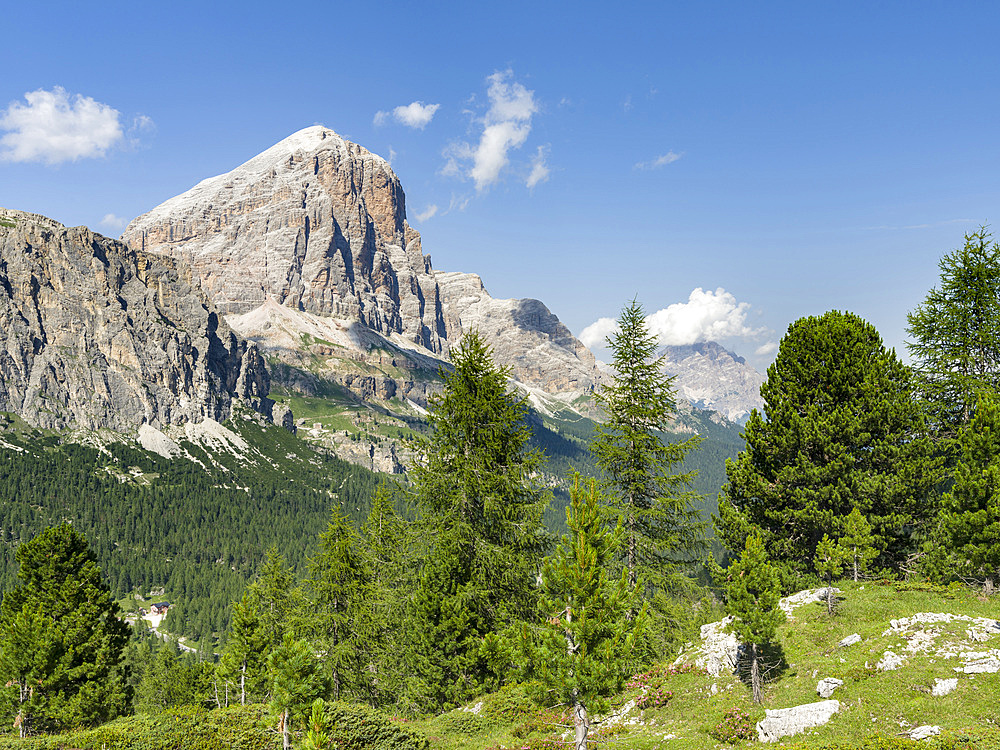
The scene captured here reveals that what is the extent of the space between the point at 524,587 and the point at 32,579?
31.3m

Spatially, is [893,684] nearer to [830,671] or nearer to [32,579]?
[830,671]

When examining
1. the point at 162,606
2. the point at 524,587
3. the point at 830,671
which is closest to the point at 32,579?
the point at 524,587

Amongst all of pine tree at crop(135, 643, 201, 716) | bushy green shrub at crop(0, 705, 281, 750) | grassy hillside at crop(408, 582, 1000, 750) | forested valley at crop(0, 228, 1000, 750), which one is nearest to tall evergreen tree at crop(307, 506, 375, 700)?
forested valley at crop(0, 228, 1000, 750)

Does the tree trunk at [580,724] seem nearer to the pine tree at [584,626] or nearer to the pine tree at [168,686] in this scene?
the pine tree at [584,626]

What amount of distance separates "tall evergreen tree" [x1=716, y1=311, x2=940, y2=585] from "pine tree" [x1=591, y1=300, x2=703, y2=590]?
21.8 feet

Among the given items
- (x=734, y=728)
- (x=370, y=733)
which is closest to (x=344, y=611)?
(x=370, y=733)

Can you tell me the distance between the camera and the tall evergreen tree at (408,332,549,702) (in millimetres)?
21688

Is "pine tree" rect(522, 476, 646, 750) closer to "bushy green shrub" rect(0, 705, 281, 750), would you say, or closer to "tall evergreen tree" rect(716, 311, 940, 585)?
"bushy green shrub" rect(0, 705, 281, 750)

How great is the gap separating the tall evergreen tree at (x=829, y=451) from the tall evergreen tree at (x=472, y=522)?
47.0 ft

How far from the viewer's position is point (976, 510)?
22125mm

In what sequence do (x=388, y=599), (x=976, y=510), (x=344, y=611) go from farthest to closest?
(x=344, y=611) → (x=388, y=599) → (x=976, y=510)

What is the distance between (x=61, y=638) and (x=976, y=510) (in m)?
47.2

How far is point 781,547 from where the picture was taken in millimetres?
29453

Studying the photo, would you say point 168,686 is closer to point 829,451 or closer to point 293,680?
point 293,680
